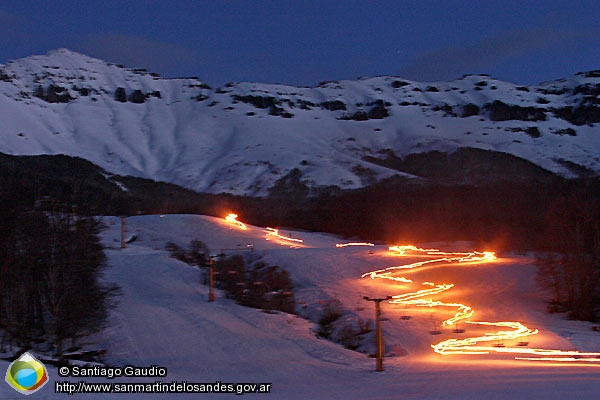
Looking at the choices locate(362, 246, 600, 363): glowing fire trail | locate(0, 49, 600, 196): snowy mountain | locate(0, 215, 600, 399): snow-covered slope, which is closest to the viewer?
locate(0, 215, 600, 399): snow-covered slope

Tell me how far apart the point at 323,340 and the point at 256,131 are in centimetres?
13944

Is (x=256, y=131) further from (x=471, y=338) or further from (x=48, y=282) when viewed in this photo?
(x=48, y=282)

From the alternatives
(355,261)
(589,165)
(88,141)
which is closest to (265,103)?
(88,141)

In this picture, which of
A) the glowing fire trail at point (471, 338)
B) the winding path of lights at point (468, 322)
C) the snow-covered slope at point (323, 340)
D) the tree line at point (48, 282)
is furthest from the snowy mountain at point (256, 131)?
the tree line at point (48, 282)

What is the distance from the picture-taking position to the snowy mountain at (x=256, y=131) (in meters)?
126

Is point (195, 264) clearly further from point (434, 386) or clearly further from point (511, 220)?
point (511, 220)

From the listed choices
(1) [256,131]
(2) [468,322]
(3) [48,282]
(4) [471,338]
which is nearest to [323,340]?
(4) [471,338]

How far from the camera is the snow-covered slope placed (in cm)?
1099

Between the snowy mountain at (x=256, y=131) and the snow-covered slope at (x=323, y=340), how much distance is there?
8066cm

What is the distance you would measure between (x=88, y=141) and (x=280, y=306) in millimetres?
122164

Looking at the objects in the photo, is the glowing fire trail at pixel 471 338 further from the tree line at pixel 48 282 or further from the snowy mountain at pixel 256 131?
the snowy mountain at pixel 256 131

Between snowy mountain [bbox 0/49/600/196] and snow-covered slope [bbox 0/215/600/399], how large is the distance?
80658 mm

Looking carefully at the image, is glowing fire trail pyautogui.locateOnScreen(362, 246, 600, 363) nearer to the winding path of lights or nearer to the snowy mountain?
the winding path of lights

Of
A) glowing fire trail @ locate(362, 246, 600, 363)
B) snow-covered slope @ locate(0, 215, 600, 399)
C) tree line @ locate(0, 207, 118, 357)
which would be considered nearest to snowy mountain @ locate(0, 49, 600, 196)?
snow-covered slope @ locate(0, 215, 600, 399)
